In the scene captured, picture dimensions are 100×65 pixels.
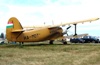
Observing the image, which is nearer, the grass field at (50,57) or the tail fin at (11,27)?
the grass field at (50,57)

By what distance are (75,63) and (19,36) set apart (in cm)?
1883

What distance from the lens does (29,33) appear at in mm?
33406

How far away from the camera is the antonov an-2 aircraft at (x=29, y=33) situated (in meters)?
31.9

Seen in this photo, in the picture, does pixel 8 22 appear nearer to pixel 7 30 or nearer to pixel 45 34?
pixel 7 30

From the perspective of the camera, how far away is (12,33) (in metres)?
31.8

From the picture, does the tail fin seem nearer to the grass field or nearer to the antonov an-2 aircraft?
the antonov an-2 aircraft

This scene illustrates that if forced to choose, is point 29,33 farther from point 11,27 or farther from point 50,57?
point 50,57

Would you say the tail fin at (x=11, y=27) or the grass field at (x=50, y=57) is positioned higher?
the tail fin at (x=11, y=27)

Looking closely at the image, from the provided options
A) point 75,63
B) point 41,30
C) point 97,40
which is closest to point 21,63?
point 75,63

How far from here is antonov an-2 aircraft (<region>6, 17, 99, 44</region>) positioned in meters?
31.9

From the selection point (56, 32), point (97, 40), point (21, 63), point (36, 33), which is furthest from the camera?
point (97, 40)

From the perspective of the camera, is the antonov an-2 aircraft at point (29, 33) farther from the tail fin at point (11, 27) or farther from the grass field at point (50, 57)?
the grass field at point (50, 57)

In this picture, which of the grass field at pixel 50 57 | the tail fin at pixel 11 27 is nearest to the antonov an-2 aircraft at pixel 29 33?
the tail fin at pixel 11 27

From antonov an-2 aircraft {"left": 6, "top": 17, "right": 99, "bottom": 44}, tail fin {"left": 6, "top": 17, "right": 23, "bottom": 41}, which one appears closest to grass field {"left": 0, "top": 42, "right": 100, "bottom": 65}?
tail fin {"left": 6, "top": 17, "right": 23, "bottom": 41}
